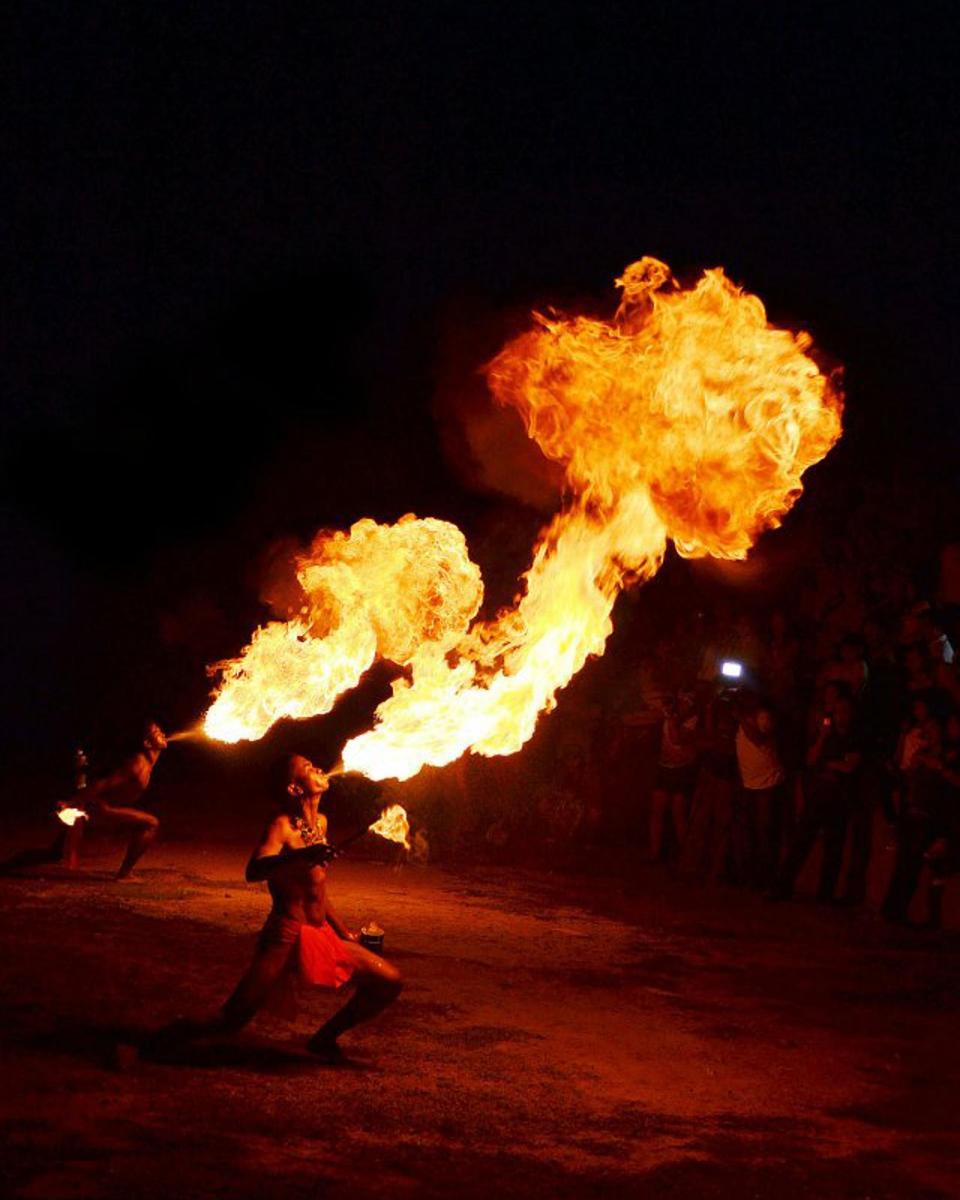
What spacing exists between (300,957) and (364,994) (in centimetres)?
34

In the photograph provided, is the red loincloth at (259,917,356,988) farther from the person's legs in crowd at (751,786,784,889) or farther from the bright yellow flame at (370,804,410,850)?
the person's legs in crowd at (751,786,784,889)

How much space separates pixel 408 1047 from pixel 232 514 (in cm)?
1664

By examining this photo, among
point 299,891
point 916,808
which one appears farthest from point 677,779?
point 299,891

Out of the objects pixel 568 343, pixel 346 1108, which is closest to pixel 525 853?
pixel 568 343

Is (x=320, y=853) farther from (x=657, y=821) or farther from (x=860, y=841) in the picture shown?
(x=657, y=821)

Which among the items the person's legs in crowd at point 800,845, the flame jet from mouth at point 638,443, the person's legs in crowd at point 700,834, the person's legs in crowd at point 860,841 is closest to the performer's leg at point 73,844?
the flame jet from mouth at point 638,443

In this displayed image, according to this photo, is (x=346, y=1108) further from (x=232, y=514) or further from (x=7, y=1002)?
(x=232, y=514)

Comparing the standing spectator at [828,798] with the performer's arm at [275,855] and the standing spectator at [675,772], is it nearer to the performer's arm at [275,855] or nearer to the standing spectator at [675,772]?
the standing spectator at [675,772]

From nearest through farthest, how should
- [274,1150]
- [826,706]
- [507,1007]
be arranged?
[274,1150], [507,1007], [826,706]

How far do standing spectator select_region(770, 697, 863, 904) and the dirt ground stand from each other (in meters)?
1.06

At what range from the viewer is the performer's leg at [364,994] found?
6246 mm

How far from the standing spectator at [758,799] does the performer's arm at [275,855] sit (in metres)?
7.17

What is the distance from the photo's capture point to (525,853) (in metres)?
15.2

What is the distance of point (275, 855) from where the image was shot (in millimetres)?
6344
